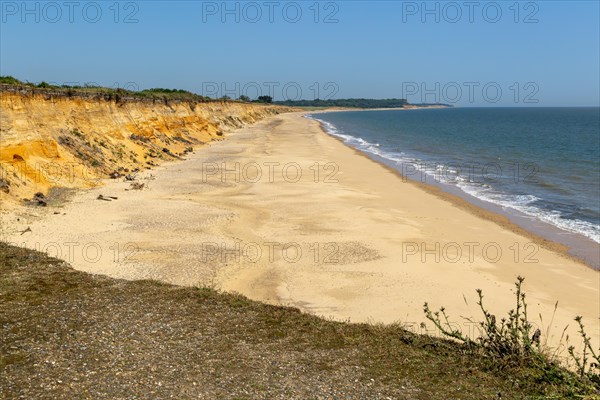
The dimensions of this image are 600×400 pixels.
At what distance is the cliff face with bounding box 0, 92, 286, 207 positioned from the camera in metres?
24.4

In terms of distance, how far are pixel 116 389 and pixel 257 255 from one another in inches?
354

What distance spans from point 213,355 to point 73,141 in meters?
26.2

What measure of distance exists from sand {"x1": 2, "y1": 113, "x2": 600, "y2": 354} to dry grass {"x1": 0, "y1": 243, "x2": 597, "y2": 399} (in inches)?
74.4

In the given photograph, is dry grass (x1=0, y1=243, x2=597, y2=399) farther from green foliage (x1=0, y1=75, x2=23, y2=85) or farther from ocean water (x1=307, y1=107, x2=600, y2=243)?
green foliage (x1=0, y1=75, x2=23, y2=85)

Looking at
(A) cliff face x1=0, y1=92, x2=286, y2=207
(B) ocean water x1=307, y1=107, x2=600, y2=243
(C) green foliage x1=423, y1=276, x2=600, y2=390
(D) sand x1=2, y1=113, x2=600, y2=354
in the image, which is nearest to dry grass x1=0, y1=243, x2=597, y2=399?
(C) green foliage x1=423, y1=276, x2=600, y2=390

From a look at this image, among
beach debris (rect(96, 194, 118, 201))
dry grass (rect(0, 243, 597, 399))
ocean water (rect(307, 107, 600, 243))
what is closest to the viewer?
dry grass (rect(0, 243, 597, 399))

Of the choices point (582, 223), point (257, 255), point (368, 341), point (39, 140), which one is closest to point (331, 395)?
point (368, 341)

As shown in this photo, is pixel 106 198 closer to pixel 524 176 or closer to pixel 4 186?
pixel 4 186

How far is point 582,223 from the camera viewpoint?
23.3 m

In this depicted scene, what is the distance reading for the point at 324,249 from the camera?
1772 centimetres

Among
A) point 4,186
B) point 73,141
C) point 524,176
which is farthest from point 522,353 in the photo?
point 524,176

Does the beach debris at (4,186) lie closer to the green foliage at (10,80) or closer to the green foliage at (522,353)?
the green foliage at (10,80)

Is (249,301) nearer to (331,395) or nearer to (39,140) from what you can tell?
(331,395)

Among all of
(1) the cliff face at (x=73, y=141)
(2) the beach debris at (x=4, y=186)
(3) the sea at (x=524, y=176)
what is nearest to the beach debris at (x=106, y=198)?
(1) the cliff face at (x=73, y=141)
